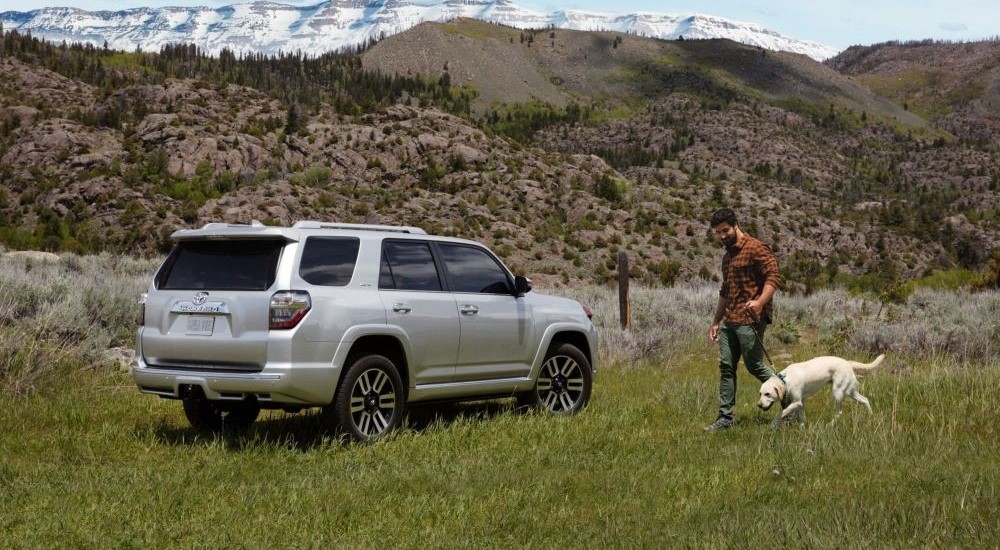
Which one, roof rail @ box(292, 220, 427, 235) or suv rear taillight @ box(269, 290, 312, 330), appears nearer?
suv rear taillight @ box(269, 290, 312, 330)

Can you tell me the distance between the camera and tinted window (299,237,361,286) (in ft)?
26.1

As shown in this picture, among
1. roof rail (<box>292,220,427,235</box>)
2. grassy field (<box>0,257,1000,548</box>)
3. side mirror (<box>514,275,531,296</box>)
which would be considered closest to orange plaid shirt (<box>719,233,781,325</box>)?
grassy field (<box>0,257,1000,548</box>)

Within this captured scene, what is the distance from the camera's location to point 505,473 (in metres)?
6.95

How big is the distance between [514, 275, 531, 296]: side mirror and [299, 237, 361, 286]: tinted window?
199 cm

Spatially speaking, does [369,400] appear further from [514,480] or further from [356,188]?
[356,188]

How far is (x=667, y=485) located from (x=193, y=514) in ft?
10.4

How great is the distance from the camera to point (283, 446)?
26.1ft

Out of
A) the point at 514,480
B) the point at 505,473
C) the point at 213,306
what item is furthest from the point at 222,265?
the point at 514,480

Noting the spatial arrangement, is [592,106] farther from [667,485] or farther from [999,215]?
[667,485]

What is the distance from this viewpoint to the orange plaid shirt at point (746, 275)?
909 centimetres

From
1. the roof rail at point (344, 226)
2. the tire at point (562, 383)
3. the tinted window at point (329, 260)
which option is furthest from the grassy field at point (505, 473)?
the roof rail at point (344, 226)

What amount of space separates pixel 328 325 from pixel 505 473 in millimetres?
1986

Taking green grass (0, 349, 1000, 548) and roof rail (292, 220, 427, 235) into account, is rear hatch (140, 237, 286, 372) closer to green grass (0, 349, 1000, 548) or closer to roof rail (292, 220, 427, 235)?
roof rail (292, 220, 427, 235)

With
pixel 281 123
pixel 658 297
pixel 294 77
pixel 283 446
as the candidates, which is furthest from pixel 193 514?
pixel 294 77
